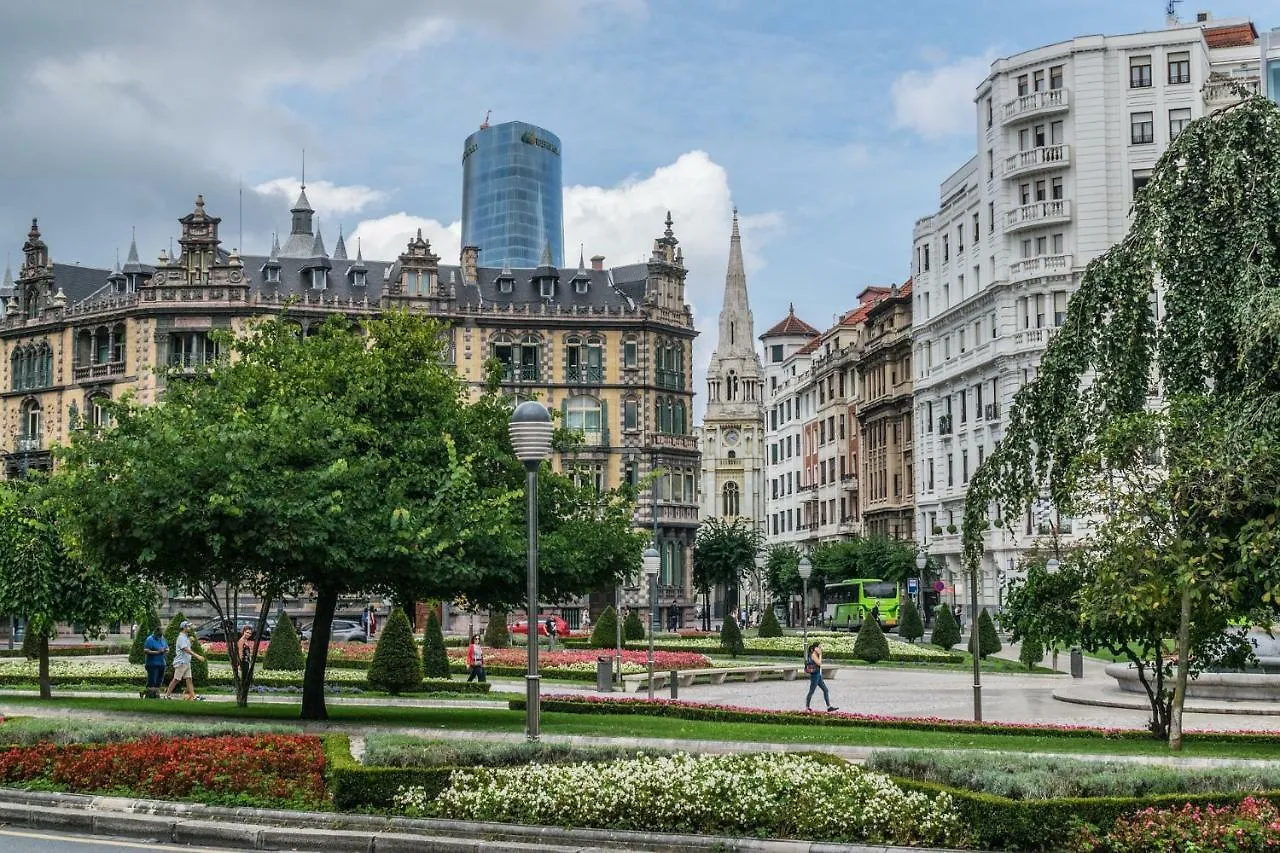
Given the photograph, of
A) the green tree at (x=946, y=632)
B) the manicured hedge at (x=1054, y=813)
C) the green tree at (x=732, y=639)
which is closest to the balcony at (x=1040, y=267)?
the green tree at (x=946, y=632)

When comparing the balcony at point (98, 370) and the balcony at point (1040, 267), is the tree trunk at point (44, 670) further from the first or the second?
the balcony at point (1040, 267)

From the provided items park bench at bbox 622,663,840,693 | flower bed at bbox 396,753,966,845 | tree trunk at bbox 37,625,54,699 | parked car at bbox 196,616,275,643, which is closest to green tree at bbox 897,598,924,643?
park bench at bbox 622,663,840,693

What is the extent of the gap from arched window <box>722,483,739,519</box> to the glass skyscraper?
1125 inches

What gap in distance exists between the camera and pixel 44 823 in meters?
17.9

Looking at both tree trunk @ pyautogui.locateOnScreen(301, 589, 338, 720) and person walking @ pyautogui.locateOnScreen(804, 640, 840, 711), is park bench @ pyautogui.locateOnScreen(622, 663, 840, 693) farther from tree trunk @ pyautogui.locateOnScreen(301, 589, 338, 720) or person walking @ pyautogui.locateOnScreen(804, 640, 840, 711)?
tree trunk @ pyautogui.locateOnScreen(301, 589, 338, 720)

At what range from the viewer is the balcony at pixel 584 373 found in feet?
278

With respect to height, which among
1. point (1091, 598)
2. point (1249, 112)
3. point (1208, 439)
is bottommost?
point (1091, 598)

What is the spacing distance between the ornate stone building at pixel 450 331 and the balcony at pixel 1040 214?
20.4 m

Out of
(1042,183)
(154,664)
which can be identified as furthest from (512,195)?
(154,664)

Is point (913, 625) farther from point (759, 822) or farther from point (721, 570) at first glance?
point (759, 822)

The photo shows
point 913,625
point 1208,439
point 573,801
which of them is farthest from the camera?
point 913,625

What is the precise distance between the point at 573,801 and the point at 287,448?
40.0ft


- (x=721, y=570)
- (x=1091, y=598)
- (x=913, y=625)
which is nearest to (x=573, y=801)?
(x=1091, y=598)

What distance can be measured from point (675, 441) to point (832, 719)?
5630 cm
